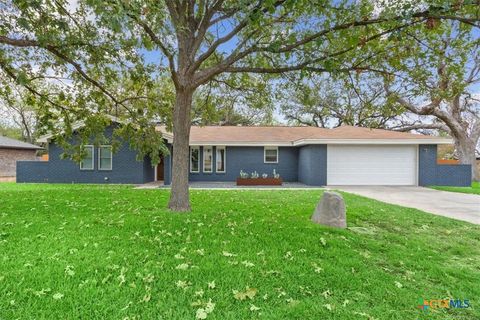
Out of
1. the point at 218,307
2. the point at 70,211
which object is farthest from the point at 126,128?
the point at 218,307

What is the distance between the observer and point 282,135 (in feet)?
61.2

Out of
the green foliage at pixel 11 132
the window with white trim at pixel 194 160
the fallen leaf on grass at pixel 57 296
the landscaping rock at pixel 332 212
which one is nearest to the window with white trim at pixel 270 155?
the window with white trim at pixel 194 160

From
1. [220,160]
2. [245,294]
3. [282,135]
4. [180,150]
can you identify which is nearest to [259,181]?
[220,160]

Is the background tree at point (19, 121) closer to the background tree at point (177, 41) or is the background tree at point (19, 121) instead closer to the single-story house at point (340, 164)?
the single-story house at point (340, 164)

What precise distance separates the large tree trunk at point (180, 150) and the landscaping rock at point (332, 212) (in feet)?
10.8

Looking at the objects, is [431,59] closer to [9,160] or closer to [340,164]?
[340,164]

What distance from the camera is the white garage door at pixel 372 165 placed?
15.6 meters

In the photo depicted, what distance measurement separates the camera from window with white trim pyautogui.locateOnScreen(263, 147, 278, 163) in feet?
58.2

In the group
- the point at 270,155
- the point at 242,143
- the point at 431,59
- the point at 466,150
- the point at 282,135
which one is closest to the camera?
the point at 431,59

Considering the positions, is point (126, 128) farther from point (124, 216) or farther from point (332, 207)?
point (332, 207)

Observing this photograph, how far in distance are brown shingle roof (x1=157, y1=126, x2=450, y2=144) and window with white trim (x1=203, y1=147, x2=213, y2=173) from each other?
83 cm

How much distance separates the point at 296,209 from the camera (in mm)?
7715

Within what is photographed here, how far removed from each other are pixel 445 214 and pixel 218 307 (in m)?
7.95

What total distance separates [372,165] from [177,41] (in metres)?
12.9
